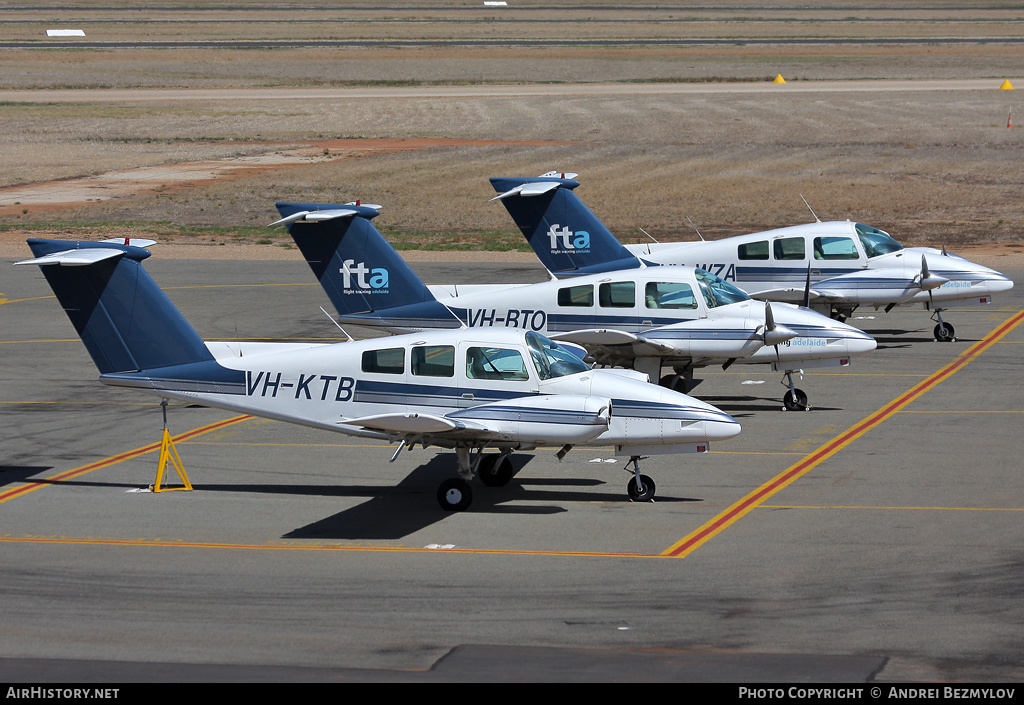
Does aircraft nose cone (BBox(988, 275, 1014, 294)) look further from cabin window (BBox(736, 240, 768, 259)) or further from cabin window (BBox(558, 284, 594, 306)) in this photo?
cabin window (BBox(558, 284, 594, 306))

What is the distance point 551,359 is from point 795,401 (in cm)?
721

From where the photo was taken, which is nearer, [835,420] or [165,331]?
[165,331]

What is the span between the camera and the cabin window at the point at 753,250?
1157 inches

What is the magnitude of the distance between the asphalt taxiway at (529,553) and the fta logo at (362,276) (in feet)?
10.6

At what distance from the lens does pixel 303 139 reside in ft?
233

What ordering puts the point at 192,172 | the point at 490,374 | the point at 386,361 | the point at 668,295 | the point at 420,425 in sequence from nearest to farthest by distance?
the point at 420,425
the point at 490,374
the point at 386,361
the point at 668,295
the point at 192,172

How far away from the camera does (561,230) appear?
2945 cm

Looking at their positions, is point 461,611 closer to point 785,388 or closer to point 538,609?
point 538,609

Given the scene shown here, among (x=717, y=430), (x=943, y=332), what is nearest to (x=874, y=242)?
(x=943, y=332)

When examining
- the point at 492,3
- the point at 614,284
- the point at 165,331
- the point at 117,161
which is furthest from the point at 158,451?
the point at 492,3

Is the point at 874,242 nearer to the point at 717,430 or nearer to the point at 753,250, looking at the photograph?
the point at 753,250

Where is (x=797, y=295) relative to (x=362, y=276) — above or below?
below

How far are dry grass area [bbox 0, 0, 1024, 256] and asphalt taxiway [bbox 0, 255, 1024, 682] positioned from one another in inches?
980
